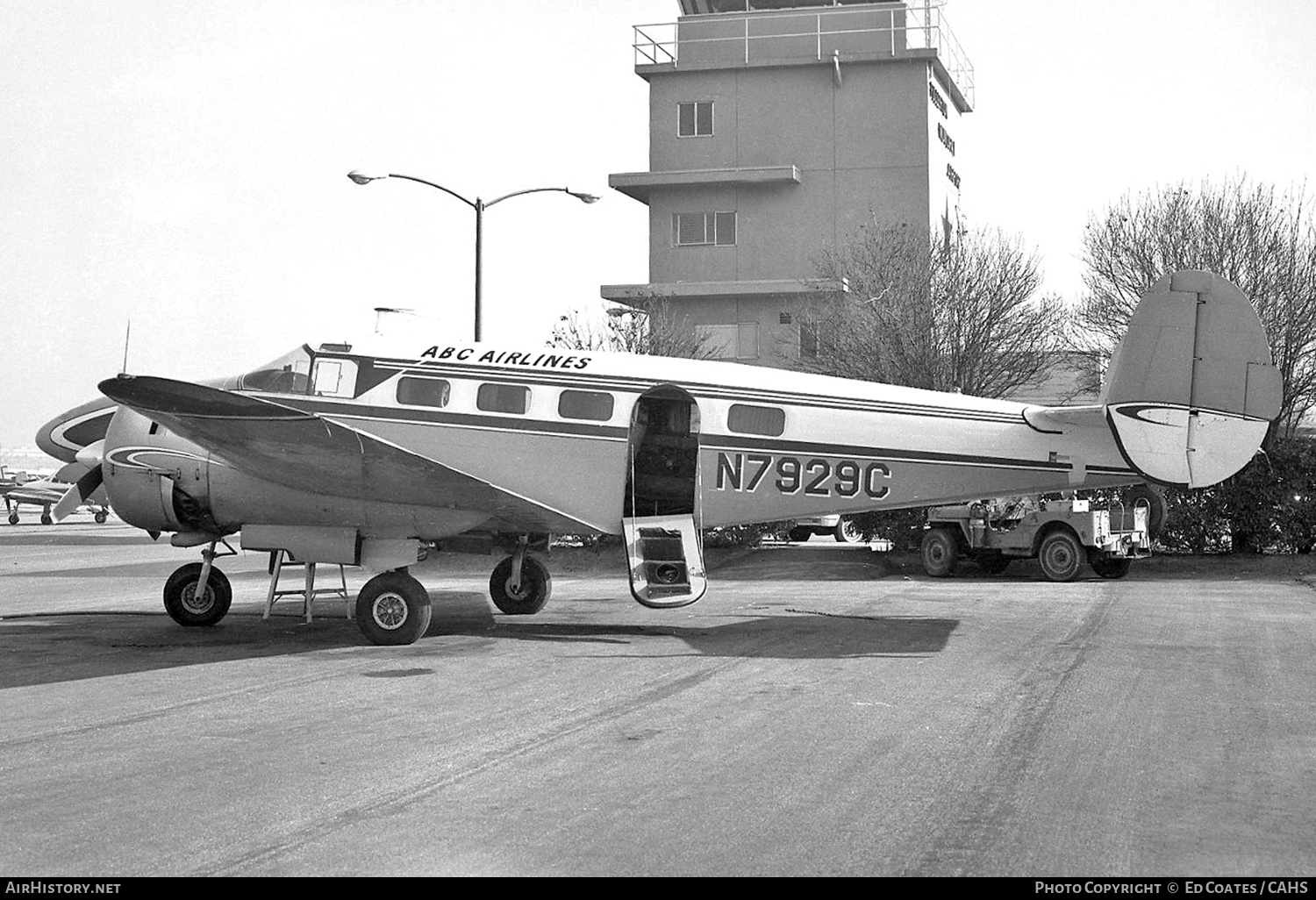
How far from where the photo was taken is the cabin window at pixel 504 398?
15758 mm

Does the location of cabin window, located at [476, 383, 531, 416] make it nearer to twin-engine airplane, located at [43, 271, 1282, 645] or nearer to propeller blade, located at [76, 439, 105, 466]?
twin-engine airplane, located at [43, 271, 1282, 645]

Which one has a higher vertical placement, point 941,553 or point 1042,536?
point 1042,536

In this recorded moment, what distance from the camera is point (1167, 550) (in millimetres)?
29547

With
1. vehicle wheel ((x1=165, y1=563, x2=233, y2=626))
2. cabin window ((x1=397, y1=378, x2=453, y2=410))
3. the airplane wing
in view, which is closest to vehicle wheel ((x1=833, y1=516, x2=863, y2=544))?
the airplane wing

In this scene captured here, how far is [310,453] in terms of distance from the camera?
47.2 ft

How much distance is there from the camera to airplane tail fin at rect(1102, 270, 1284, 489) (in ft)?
46.9

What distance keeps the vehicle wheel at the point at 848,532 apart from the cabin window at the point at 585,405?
54.7 feet

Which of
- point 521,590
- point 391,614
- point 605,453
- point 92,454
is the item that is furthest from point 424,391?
point 92,454

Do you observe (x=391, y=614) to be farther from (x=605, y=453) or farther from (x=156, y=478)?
(x=156, y=478)

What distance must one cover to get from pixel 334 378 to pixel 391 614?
9.88 feet

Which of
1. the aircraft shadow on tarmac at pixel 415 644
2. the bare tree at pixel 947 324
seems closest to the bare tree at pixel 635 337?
the bare tree at pixel 947 324

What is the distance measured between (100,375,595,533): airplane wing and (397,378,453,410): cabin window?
65cm

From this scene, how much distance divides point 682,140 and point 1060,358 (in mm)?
22950

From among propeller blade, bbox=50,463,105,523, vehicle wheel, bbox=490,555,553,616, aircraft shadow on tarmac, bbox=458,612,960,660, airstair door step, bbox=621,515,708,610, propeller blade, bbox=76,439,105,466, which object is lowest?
aircraft shadow on tarmac, bbox=458,612,960,660
